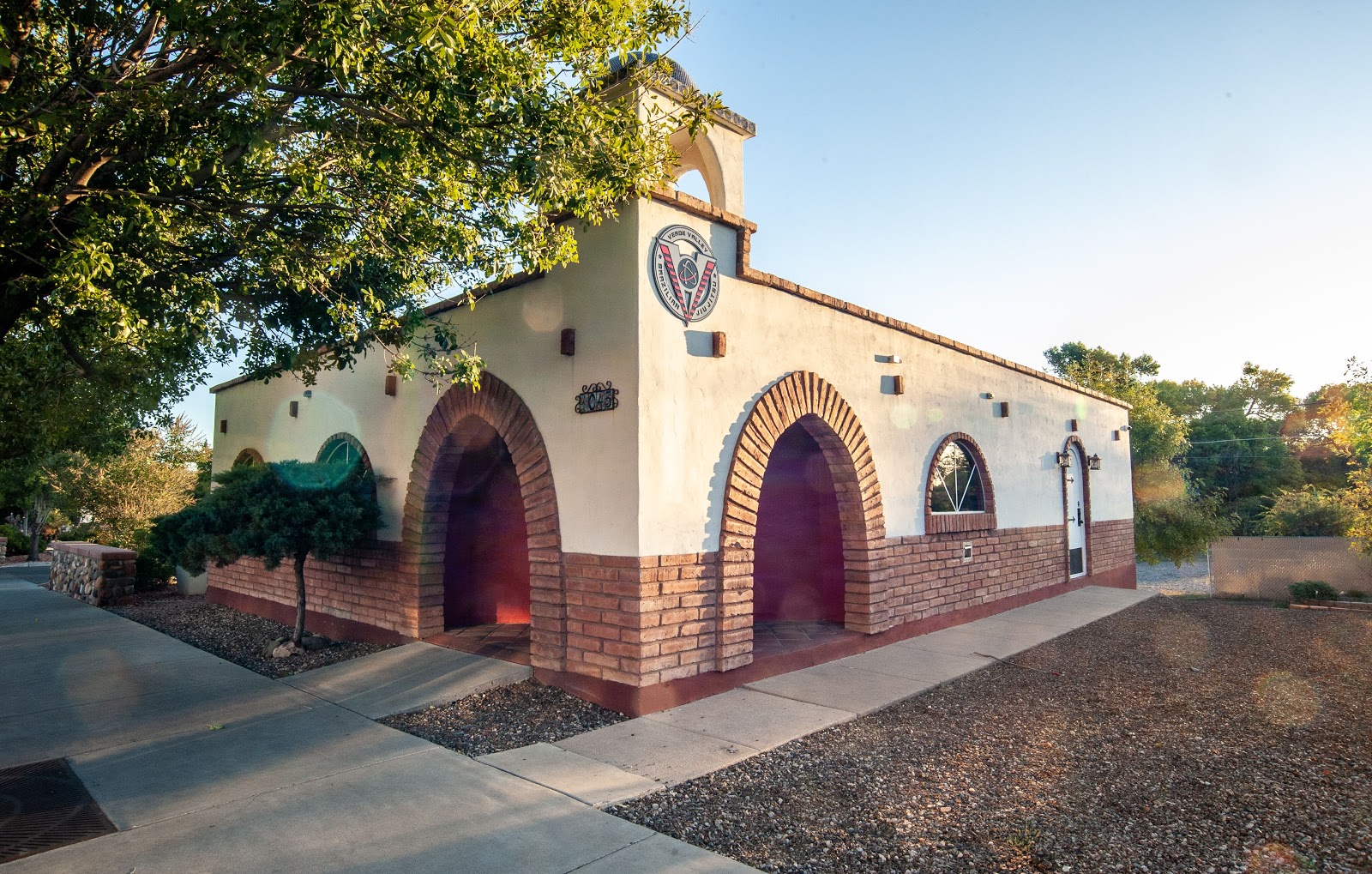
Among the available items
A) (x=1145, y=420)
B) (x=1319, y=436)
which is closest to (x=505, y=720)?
(x=1145, y=420)

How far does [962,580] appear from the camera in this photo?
9383mm

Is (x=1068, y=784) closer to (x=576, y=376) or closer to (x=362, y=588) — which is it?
(x=576, y=376)

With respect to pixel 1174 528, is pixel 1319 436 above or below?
above

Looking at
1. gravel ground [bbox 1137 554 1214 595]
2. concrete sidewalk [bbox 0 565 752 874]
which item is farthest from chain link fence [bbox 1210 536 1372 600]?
concrete sidewalk [bbox 0 565 752 874]

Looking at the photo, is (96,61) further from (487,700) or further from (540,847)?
(540,847)

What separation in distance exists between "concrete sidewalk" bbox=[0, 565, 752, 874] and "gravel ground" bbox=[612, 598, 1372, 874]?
0.53m

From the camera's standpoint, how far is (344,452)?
30.7 feet

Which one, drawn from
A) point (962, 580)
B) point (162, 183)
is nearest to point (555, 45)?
point (162, 183)

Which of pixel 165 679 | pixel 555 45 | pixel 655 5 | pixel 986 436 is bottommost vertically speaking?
pixel 165 679

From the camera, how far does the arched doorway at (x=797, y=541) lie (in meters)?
8.56

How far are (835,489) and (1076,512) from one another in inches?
294

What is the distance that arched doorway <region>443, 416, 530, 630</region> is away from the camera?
8266 mm

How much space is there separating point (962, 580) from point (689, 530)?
16.4ft

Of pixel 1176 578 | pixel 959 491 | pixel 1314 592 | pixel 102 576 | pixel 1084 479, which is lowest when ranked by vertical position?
pixel 1176 578
